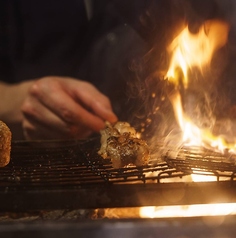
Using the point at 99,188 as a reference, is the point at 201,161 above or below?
above

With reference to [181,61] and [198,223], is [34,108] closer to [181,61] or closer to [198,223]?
[181,61]

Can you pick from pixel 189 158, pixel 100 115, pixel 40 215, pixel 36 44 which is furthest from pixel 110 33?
pixel 40 215

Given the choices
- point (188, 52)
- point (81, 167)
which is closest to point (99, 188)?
point (81, 167)

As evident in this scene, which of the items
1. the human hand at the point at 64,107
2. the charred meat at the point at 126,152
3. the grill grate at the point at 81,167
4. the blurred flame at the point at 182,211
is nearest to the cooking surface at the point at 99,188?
the grill grate at the point at 81,167

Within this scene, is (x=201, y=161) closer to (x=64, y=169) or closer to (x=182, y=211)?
(x=182, y=211)

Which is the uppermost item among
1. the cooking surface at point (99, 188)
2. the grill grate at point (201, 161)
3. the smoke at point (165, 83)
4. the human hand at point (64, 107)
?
the smoke at point (165, 83)

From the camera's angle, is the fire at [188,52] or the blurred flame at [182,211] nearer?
the blurred flame at [182,211]

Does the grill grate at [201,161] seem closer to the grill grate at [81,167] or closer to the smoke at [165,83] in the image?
the grill grate at [81,167]

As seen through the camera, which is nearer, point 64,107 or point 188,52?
point 64,107

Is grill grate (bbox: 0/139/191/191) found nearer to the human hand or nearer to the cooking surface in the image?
the cooking surface
